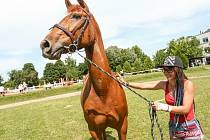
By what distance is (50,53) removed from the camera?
4.77 m

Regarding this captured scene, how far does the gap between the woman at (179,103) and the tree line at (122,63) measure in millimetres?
65993

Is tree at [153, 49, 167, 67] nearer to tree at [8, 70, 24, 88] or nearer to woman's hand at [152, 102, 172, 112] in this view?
tree at [8, 70, 24, 88]

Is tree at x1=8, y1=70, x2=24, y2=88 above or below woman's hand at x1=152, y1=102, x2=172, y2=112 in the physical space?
above

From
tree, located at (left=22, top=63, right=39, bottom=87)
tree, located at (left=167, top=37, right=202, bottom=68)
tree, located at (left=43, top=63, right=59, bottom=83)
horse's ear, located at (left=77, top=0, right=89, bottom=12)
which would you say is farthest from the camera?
tree, located at (left=43, top=63, right=59, bottom=83)

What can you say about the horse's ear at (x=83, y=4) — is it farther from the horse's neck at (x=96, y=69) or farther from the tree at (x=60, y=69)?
the tree at (x=60, y=69)

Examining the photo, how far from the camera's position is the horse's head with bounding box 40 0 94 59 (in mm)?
4797

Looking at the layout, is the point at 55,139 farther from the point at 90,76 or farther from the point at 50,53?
the point at 50,53

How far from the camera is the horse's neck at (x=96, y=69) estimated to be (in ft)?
18.3

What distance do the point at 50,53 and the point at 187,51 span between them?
282 ft

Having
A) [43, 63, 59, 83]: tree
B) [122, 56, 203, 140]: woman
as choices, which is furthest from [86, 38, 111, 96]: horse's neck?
[43, 63, 59, 83]: tree

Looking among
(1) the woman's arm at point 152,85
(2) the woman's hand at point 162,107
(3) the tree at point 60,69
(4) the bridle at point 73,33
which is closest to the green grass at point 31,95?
(1) the woman's arm at point 152,85

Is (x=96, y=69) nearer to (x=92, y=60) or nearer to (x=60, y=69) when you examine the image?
(x=92, y=60)

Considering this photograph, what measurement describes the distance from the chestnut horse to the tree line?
6491 centimetres

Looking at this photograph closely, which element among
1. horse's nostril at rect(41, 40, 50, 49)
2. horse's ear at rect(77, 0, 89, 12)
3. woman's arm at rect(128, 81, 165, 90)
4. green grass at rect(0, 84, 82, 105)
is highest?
horse's ear at rect(77, 0, 89, 12)
